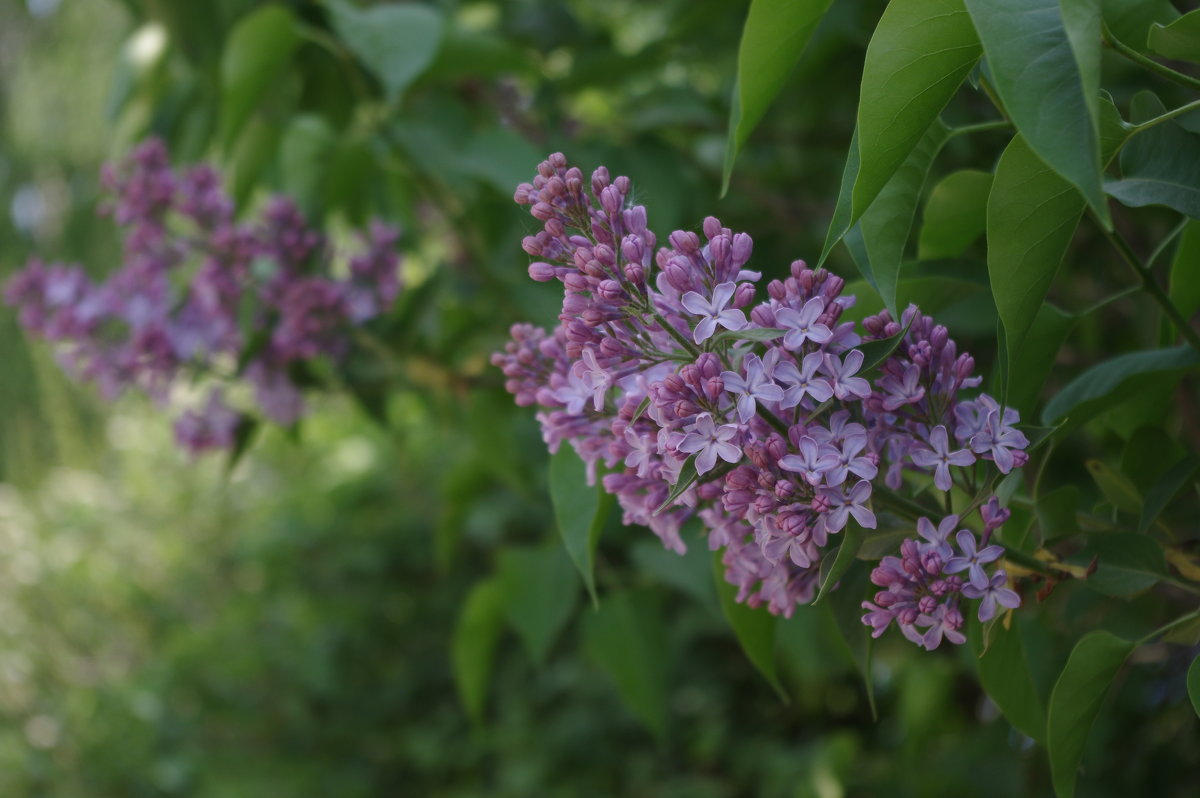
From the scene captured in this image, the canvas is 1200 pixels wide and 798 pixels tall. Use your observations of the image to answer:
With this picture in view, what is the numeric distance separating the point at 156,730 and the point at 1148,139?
2.62 m

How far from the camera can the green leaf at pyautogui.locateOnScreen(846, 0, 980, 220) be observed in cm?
47

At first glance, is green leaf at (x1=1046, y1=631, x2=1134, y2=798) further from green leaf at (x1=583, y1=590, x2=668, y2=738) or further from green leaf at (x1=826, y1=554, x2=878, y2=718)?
green leaf at (x1=583, y1=590, x2=668, y2=738)

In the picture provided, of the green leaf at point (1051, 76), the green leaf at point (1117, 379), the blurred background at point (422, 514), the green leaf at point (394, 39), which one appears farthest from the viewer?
the blurred background at point (422, 514)

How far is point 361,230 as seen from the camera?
1392 mm

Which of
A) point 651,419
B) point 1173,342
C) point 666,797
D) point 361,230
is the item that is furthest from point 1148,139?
point 666,797

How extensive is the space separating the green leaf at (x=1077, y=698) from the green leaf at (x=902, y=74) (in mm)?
257

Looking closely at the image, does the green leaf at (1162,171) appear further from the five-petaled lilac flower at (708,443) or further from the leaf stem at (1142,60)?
the five-petaled lilac flower at (708,443)

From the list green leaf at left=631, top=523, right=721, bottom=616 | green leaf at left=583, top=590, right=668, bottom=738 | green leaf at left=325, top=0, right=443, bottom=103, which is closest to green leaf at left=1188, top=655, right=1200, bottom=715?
green leaf at left=631, top=523, right=721, bottom=616

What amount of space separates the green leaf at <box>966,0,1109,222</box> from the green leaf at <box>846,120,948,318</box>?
0.09 metres

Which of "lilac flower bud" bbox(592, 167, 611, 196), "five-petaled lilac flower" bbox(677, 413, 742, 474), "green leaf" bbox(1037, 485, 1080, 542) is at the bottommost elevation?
"green leaf" bbox(1037, 485, 1080, 542)

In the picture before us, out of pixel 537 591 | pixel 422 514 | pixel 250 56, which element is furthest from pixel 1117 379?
pixel 422 514

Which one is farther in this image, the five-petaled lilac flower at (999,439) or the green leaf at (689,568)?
the green leaf at (689,568)

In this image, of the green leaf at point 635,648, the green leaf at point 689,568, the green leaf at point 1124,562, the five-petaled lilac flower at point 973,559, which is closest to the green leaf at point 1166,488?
the green leaf at point 1124,562

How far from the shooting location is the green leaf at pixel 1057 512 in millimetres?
582
